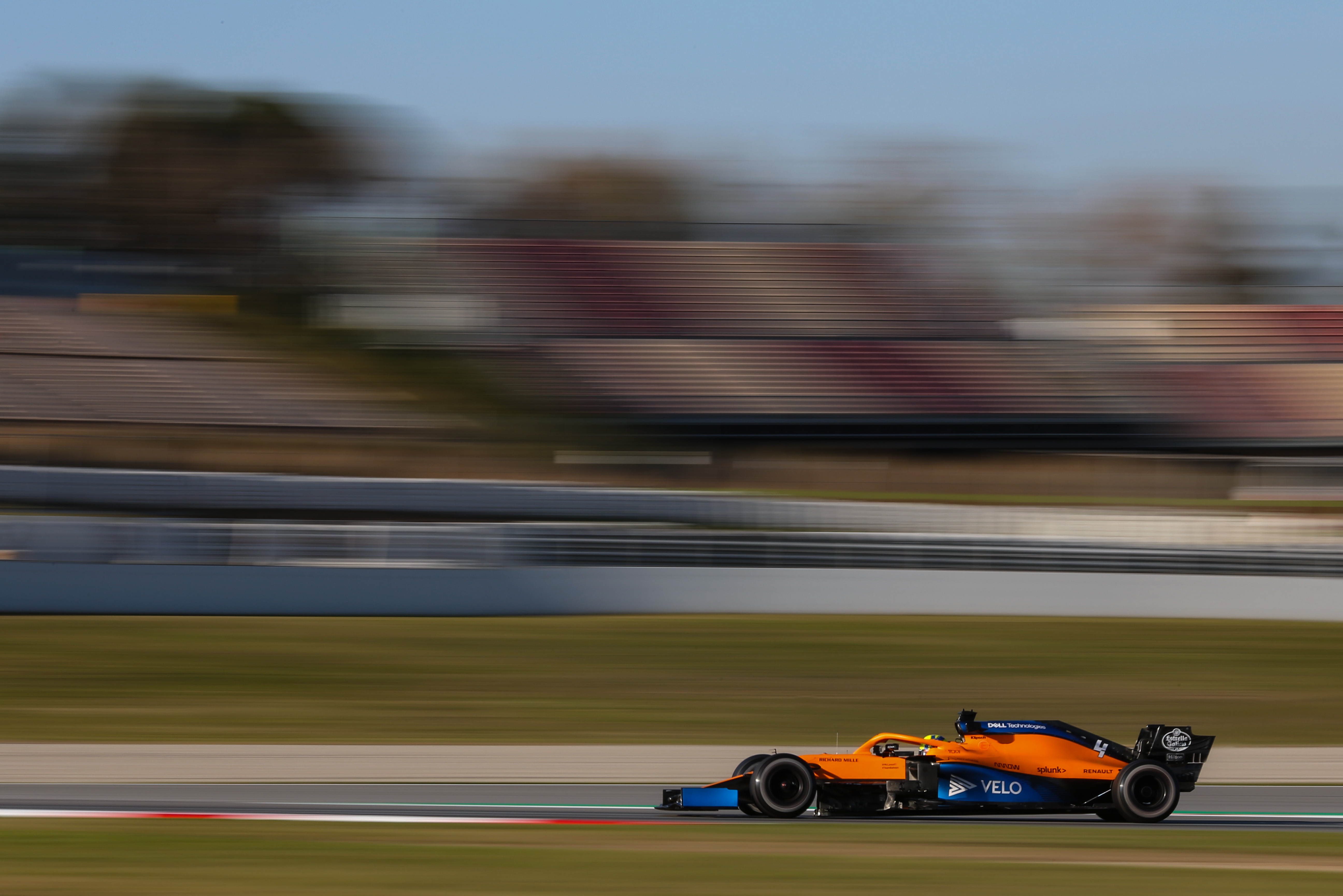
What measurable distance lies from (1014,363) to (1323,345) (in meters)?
11.3

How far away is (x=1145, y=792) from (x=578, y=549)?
37.7ft

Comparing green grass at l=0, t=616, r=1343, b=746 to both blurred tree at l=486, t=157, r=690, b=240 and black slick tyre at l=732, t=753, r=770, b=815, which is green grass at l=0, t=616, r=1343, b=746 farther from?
blurred tree at l=486, t=157, r=690, b=240

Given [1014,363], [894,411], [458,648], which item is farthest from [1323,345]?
[458,648]

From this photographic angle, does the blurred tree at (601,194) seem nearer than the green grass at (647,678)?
No

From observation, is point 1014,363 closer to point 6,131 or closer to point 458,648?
point 458,648

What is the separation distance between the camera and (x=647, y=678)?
14.4 metres

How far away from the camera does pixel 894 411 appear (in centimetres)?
3819

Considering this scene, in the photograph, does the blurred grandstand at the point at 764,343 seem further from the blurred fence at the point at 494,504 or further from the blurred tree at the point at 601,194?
the blurred tree at the point at 601,194

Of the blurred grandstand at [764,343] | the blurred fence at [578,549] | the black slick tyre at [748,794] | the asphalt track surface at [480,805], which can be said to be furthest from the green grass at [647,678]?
the blurred grandstand at [764,343]

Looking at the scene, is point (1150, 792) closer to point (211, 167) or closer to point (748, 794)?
point (748, 794)

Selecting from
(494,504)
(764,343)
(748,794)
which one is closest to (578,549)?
(494,504)

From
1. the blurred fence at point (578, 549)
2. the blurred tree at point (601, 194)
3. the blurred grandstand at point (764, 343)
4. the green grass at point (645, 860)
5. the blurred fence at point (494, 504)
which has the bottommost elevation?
the green grass at point (645, 860)

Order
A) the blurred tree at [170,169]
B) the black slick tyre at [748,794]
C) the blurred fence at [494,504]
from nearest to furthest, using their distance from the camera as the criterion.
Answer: the black slick tyre at [748,794] → the blurred fence at [494,504] → the blurred tree at [170,169]

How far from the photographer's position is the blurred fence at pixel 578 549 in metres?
17.0
